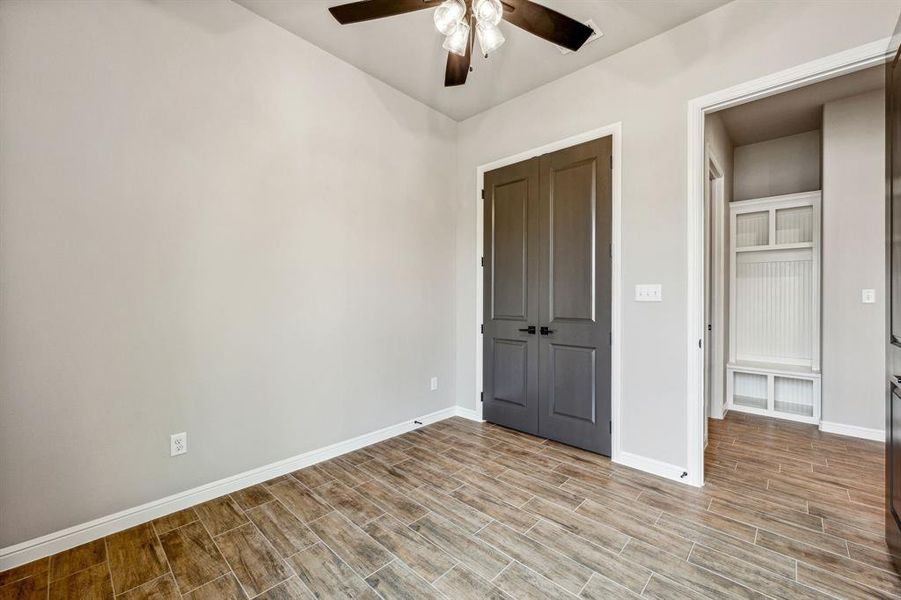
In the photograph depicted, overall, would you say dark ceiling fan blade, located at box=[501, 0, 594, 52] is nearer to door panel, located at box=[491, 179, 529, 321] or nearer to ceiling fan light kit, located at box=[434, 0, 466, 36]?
ceiling fan light kit, located at box=[434, 0, 466, 36]

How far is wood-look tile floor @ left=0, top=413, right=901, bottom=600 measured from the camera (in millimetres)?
1559

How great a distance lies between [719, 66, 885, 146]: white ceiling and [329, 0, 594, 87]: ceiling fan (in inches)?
90.4

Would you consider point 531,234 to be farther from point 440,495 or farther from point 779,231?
point 779,231

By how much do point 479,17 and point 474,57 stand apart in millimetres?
1212

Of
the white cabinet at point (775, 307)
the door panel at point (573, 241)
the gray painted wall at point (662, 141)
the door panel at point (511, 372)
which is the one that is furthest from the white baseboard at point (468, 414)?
the white cabinet at point (775, 307)

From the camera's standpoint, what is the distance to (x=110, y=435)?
189cm

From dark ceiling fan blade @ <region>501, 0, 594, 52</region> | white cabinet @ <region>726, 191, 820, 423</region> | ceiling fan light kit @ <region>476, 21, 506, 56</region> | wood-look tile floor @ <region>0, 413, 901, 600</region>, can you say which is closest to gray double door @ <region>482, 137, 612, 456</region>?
wood-look tile floor @ <region>0, 413, 901, 600</region>

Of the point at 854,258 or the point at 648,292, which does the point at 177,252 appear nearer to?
the point at 648,292

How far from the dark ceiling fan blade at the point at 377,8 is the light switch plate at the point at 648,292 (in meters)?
2.05

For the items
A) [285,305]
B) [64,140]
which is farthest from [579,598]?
[64,140]

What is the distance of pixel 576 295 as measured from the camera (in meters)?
2.94

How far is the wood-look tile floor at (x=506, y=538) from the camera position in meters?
1.56

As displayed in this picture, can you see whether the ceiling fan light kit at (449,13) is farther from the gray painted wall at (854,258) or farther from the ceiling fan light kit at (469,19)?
the gray painted wall at (854,258)

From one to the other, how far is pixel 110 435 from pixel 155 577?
0.72 m
